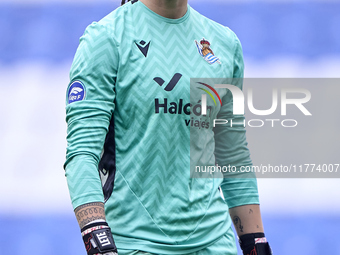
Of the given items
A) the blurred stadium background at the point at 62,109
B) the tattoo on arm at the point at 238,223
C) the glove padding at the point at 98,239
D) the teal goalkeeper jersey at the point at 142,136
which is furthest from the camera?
the blurred stadium background at the point at 62,109

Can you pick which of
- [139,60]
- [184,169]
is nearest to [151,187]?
[184,169]

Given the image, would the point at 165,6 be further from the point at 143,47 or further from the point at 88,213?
the point at 88,213

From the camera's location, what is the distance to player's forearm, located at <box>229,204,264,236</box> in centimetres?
215

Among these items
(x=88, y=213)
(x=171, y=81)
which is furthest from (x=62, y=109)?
(x=88, y=213)

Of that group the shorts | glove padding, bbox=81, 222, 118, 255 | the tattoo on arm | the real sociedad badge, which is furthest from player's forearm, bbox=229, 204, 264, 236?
glove padding, bbox=81, 222, 118, 255

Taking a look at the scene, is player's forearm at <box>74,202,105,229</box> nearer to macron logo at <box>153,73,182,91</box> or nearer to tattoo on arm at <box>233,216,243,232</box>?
macron logo at <box>153,73,182,91</box>

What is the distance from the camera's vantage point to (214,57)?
6.87 feet

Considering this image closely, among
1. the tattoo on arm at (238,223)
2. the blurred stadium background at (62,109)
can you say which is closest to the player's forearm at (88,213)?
the tattoo on arm at (238,223)

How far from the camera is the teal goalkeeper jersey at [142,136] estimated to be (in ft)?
5.86

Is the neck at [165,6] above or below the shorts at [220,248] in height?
above

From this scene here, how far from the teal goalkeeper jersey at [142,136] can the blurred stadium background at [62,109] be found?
95.3 inches

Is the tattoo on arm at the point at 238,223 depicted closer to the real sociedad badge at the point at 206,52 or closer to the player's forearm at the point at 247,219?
the player's forearm at the point at 247,219

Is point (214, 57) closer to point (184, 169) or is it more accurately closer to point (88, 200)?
point (184, 169)

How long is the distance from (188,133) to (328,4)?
11.6ft
